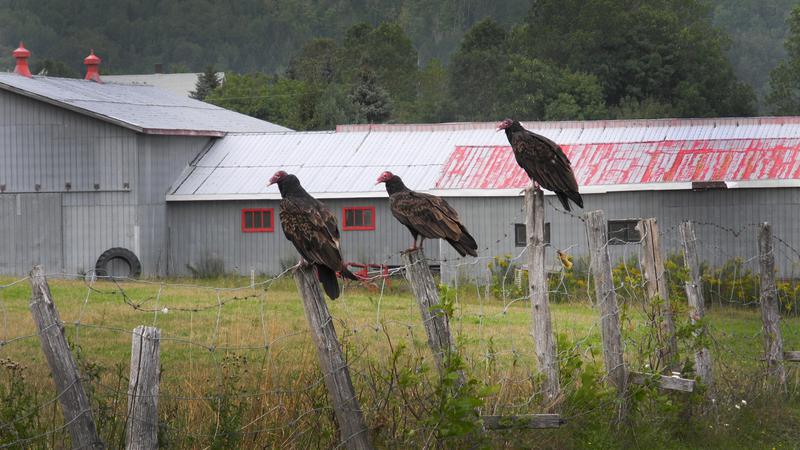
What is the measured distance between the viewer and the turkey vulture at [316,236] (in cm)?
886

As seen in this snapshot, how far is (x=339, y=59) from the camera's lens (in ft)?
281

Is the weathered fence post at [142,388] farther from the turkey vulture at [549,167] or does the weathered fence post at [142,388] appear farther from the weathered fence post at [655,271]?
the turkey vulture at [549,167]

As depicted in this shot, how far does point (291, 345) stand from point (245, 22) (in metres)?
119

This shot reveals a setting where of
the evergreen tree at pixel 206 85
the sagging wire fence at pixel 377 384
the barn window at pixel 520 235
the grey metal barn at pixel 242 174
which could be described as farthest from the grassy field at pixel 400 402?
the evergreen tree at pixel 206 85

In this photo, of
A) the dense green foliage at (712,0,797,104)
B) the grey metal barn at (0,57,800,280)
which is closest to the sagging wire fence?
the grey metal barn at (0,57,800,280)

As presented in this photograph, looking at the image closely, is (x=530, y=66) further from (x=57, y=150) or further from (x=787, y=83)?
(x=57, y=150)

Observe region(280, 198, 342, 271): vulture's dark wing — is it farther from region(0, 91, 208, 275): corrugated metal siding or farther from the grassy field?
region(0, 91, 208, 275): corrugated metal siding

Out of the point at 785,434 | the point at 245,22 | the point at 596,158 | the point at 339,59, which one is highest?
the point at 245,22

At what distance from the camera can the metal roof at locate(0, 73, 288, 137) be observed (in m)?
29.0

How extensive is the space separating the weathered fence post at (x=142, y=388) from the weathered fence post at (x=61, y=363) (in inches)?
11.3

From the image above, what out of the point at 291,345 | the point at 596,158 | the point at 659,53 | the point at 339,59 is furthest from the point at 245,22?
the point at 291,345

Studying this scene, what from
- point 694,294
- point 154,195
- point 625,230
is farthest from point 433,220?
point 154,195

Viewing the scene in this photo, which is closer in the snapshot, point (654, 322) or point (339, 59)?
point (654, 322)

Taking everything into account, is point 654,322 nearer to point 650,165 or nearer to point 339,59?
point 650,165
